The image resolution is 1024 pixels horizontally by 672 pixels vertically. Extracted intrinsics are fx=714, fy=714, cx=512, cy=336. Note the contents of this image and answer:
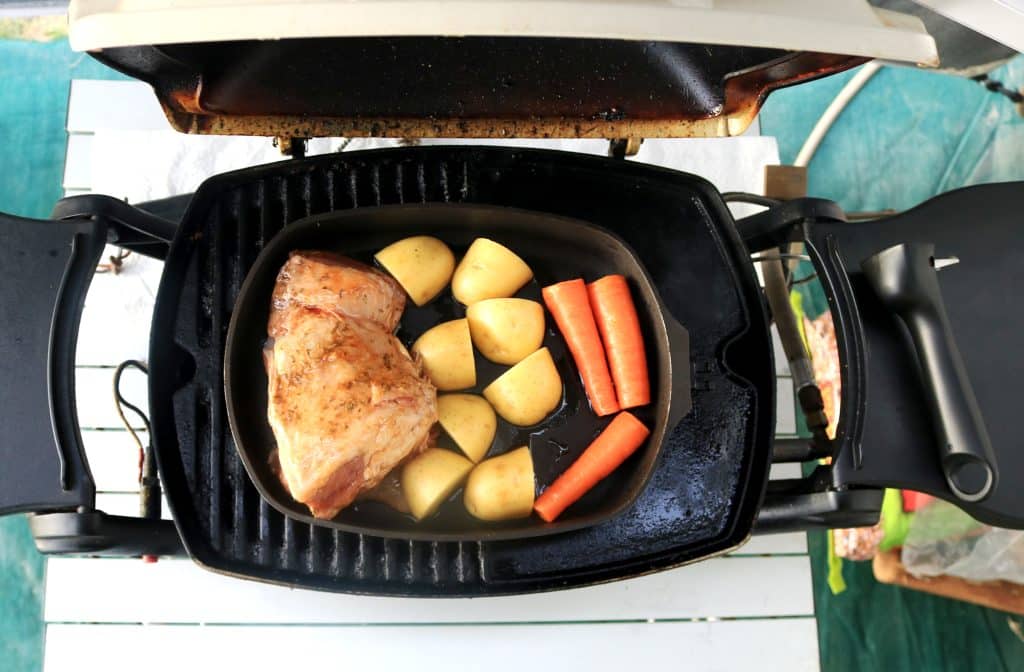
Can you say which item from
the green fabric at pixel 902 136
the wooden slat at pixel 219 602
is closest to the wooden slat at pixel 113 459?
the wooden slat at pixel 219 602

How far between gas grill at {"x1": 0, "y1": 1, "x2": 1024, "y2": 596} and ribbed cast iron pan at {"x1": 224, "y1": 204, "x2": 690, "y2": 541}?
0.19 ft

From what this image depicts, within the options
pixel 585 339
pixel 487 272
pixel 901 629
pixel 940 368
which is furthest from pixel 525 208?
pixel 901 629

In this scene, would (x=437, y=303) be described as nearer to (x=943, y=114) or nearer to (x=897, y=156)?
(x=897, y=156)

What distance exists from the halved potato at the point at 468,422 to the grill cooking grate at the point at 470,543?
20cm

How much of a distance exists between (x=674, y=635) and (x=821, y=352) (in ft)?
3.62

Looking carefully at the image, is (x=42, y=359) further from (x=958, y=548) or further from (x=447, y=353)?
(x=958, y=548)

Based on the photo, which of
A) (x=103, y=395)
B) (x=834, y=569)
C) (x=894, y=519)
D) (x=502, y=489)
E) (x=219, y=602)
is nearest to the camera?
(x=502, y=489)

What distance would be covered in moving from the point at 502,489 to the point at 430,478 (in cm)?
15

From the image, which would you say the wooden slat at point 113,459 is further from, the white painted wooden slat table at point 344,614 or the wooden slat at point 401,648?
the wooden slat at point 401,648

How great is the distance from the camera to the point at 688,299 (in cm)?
154

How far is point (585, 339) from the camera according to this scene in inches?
59.9

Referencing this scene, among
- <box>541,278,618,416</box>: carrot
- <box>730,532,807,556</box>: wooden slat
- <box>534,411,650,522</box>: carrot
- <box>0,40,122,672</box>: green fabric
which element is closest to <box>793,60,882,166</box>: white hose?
<box>730,532,807,556</box>: wooden slat

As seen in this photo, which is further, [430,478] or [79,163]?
[79,163]

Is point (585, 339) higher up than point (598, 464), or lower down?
higher up
